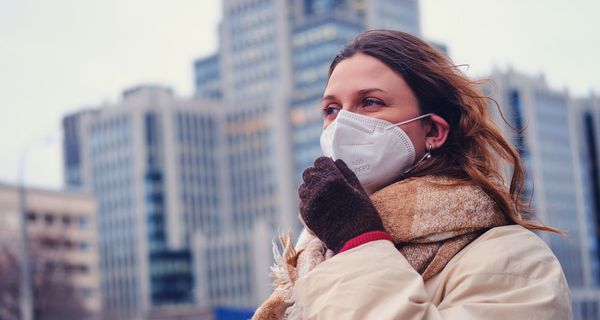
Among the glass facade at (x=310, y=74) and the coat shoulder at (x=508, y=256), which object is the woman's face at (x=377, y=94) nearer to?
the coat shoulder at (x=508, y=256)

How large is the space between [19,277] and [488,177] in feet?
185

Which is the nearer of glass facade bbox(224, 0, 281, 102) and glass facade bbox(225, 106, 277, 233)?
glass facade bbox(225, 106, 277, 233)

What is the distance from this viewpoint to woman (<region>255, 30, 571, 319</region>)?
7.34 feet

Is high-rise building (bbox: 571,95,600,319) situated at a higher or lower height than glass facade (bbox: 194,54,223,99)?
lower

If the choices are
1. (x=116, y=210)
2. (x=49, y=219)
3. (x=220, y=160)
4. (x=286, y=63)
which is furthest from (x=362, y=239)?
(x=220, y=160)

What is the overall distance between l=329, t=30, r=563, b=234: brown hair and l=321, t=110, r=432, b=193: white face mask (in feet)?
0.20

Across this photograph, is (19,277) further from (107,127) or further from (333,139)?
(107,127)

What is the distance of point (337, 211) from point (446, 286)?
1.01 ft

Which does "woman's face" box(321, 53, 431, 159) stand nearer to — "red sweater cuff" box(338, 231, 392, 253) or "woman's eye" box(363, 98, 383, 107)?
"woman's eye" box(363, 98, 383, 107)

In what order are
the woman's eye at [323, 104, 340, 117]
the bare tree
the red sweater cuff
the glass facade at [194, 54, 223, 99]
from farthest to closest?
the glass facade at [194, 54, 223, 99] < the bare tree < the woman's eye at [323, 104, 340, 117] < the red sweater cuff

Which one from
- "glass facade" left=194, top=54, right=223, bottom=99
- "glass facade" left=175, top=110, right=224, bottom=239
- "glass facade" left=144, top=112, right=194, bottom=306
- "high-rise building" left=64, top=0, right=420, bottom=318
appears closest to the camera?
"glass facade" left=144, top=112, right=194, bottom=306

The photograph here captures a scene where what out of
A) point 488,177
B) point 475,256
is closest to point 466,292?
point 475,256

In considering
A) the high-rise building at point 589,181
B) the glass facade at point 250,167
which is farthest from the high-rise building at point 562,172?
the glass facade at point 250,167

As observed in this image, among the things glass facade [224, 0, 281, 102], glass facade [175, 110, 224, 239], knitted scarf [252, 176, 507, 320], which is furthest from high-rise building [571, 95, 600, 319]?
knitted scarf [252, 176, 507, 320]
